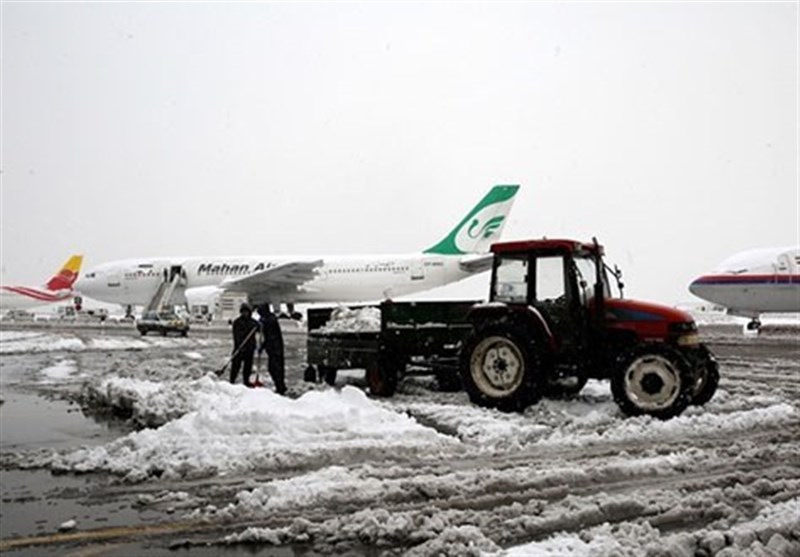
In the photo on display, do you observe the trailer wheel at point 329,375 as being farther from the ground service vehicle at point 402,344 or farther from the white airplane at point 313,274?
the white airplane at point 313,274

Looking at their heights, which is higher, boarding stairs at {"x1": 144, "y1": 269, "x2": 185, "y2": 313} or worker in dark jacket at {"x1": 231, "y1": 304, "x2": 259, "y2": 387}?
boarding stairs at {"x1": 144, "y1": 269, "x2": 185, "y2": 313}

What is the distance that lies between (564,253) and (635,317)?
119cm

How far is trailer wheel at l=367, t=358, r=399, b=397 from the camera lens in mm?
11664

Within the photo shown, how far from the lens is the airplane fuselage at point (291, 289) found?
4166 cm

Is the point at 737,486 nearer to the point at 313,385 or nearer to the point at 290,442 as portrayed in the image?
the point at 290,442

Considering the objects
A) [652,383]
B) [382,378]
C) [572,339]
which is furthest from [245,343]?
[652,383]

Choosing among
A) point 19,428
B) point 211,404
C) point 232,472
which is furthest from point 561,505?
point 19,428

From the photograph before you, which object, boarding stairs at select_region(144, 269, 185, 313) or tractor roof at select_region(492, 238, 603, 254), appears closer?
tractor roof at select_region(492, 238, 603, 254)

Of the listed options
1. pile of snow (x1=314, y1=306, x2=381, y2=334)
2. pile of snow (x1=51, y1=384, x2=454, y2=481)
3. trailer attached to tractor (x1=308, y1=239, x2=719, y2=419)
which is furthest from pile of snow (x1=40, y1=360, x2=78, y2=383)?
trailer attached to tractor (x1=308, y1=239, x2=719, y2=419)

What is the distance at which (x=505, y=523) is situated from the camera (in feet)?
15.9

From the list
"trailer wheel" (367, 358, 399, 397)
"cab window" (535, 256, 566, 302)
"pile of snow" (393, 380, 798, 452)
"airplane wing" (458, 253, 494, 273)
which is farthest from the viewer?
"airplane wing" (458, 253, 494, 273)

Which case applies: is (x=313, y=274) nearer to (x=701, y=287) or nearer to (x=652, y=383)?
(x=701, y=287)

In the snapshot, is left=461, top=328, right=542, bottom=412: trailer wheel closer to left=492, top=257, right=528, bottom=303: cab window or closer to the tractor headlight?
left=492, top=257, right=528, bottom=303: cab window

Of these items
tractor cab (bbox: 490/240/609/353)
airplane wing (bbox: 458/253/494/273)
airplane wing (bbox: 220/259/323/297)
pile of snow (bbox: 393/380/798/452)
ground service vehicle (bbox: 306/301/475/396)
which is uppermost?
airplane wing (bbox: 458/253/494/273)
